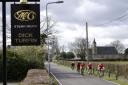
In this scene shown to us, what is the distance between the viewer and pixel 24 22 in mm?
9414

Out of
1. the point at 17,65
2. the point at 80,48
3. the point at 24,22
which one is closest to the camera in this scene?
the point at 24,22

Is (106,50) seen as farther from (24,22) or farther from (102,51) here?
(24,22)

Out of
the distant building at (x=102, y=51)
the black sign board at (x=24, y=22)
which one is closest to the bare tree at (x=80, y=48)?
the distant building at (x=102, y=51)

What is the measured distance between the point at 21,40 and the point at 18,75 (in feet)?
137

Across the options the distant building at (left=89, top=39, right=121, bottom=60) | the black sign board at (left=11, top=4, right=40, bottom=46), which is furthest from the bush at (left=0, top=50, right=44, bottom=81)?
the distant building at (left=89, top=39, right=121, bottom=60)

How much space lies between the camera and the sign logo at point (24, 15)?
939 cm

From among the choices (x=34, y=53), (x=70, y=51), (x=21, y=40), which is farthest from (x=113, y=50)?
(x=21, y=40)

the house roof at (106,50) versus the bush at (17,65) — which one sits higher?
the house roof at (106,50)

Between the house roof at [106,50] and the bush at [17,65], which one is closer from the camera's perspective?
the bush at [17,65]

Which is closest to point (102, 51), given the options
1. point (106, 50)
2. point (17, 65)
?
point (106, 50)

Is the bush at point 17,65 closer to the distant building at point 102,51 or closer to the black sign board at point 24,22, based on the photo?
the black sign board at point 24,22

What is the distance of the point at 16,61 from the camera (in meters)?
52.0

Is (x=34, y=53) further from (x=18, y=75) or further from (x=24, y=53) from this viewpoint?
(x=18, y=75)

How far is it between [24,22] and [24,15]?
0.15 m
